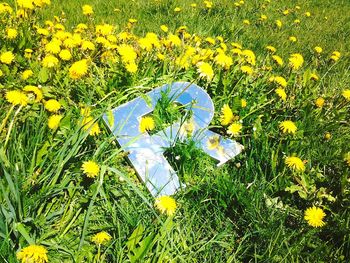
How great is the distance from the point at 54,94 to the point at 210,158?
1.16 meters

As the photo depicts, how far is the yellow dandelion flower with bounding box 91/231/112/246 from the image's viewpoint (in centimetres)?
166

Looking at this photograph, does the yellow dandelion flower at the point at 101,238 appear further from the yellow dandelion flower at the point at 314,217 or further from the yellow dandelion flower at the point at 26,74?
the yellow dandelion flower at the point at 26,74

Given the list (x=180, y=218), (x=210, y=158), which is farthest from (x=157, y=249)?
(x=210, y=158)

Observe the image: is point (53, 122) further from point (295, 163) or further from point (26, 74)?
point (295, 163)

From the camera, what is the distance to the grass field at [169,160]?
168 centimetres

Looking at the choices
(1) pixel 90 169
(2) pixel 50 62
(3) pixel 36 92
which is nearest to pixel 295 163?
(1) pixel 90 169

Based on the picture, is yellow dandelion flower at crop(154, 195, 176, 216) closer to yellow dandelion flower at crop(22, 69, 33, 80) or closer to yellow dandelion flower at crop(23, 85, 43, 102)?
yellow dandelion flower at crop(23, 85, 43, 102)

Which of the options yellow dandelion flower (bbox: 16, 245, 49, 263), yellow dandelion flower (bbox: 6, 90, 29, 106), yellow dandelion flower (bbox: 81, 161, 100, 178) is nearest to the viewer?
yellow dandelion flower (bbox: 16, 245, 49, 263)

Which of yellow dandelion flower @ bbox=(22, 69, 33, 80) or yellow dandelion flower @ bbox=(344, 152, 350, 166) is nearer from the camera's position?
yellow dandelion flower @ bbox=(344, 152, 350, 166)

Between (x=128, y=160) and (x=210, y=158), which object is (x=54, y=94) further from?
(x=210, y=158)

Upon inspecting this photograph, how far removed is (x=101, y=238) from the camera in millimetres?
1653

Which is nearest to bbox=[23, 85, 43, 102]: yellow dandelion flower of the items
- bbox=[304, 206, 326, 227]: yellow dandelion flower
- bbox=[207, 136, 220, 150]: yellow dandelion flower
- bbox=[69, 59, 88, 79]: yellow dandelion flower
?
bbox=[69, 59, 88, 79]: yellow dandelion flower

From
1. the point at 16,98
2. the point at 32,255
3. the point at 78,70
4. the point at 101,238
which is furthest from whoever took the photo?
the point at 78,70

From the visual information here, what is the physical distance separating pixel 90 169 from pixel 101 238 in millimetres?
356
